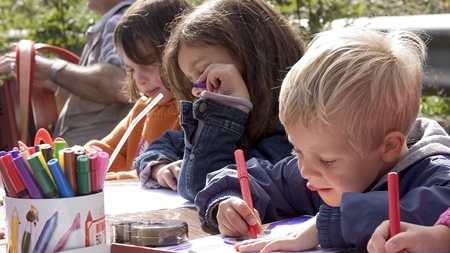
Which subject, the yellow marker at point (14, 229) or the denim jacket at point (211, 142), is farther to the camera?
the denim jacket at point (211, 142)

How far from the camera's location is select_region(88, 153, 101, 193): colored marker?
133cm

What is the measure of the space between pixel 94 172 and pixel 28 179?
0.11 metres

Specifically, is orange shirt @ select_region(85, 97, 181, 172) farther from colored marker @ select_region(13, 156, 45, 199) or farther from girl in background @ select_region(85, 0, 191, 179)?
colored marker @ select_region(13, 156, 45, 199)

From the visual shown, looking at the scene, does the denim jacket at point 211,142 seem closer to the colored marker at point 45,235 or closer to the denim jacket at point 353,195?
the denim jacket at point 353,195

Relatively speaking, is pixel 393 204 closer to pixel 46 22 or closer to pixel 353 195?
pixel 353 195

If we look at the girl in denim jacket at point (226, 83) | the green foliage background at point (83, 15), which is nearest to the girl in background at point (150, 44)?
the girl in denim jacket at point (226, 83)

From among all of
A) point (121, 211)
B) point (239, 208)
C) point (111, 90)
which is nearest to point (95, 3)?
point (111, 90)

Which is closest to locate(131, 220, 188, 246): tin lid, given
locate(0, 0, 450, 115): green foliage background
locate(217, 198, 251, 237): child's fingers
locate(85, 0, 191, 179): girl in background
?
locate(217, 198, 251, 237): child's fingers

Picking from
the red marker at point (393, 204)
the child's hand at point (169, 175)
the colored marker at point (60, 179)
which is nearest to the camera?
the red marker at point (393, 204)

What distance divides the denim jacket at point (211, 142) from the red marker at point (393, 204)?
0.78 m

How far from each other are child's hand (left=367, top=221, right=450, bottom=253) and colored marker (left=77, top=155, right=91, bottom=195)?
48 cm

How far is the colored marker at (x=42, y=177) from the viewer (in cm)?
131

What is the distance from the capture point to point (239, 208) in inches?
60.4

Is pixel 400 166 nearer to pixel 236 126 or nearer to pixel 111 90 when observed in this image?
pixel 236 126
